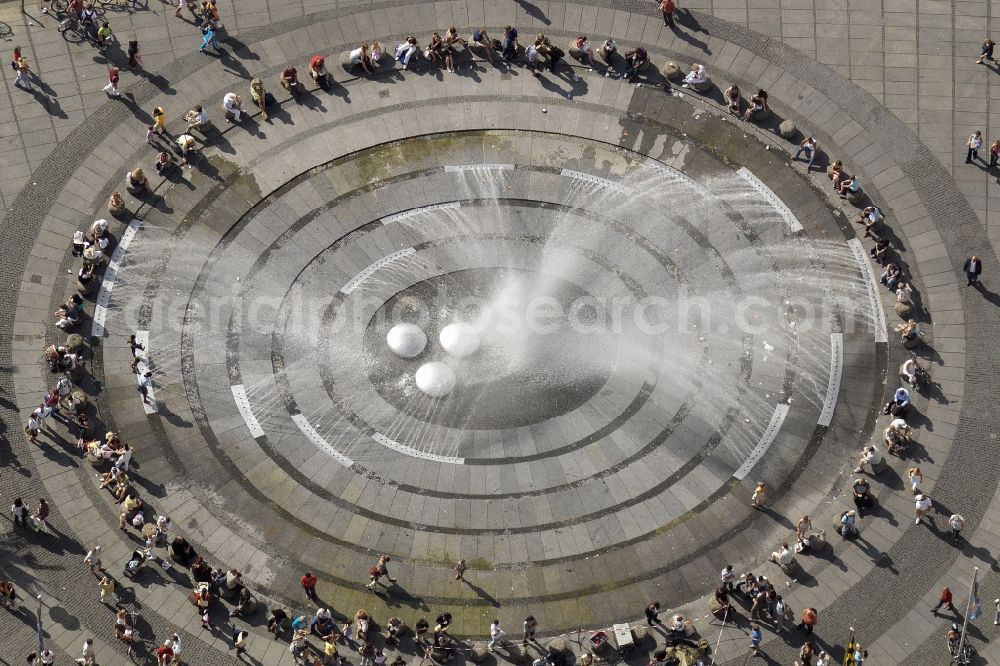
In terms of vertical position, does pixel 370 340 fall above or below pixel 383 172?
below

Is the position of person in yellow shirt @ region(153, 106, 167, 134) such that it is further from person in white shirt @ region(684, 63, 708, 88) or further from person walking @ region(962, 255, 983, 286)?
person walking @ region(962, 255, 983, 286)

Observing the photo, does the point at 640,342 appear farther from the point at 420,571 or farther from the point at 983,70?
the point at 983,70

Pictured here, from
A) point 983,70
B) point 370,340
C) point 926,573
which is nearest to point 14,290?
point 370,340

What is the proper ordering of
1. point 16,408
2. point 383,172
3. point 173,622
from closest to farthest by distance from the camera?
point 173,622 → point 16,408 → point 383,172

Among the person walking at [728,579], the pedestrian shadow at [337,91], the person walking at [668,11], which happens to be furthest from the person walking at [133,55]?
the person walking at [728,579]

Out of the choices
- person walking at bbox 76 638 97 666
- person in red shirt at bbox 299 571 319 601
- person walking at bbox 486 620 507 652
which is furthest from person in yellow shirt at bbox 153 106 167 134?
person walking at bbox 486 620 507 652
